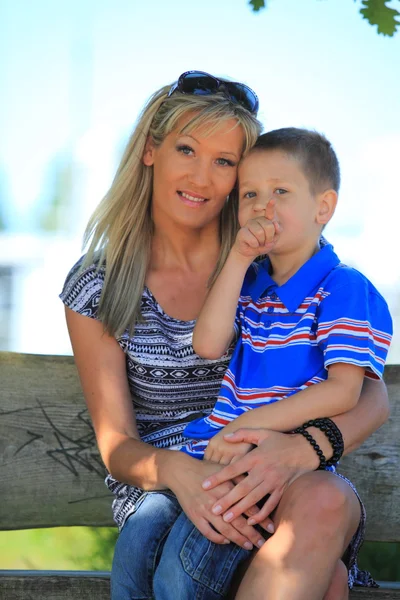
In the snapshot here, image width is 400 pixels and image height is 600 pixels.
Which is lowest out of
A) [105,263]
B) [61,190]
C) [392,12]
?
[61,190]

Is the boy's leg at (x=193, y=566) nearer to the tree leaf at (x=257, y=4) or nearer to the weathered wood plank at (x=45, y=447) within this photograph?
the weathered wood plank at (x=45, y=447)

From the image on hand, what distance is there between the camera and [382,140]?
5699 mm

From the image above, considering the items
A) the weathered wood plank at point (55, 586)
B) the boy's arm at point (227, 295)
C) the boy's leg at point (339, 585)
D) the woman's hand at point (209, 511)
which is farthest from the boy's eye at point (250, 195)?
the weathered wood plank at point (55, 586)

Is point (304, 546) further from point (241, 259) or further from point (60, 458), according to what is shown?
point (60, 458)

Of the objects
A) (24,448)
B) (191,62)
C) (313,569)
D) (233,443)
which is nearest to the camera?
(313,569)

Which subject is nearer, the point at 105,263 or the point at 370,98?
the point at 105,263

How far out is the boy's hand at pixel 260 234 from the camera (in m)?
2.66

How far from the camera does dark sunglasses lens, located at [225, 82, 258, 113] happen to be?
305cm

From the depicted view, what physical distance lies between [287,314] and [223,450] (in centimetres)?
44

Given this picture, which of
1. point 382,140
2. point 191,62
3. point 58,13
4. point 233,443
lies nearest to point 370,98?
point 382,140

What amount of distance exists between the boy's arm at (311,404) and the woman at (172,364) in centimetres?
5

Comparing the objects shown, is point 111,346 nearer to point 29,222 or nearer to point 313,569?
point 313,569

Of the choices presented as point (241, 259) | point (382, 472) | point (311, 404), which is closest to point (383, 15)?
point (241, 259)

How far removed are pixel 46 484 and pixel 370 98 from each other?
3375mm
